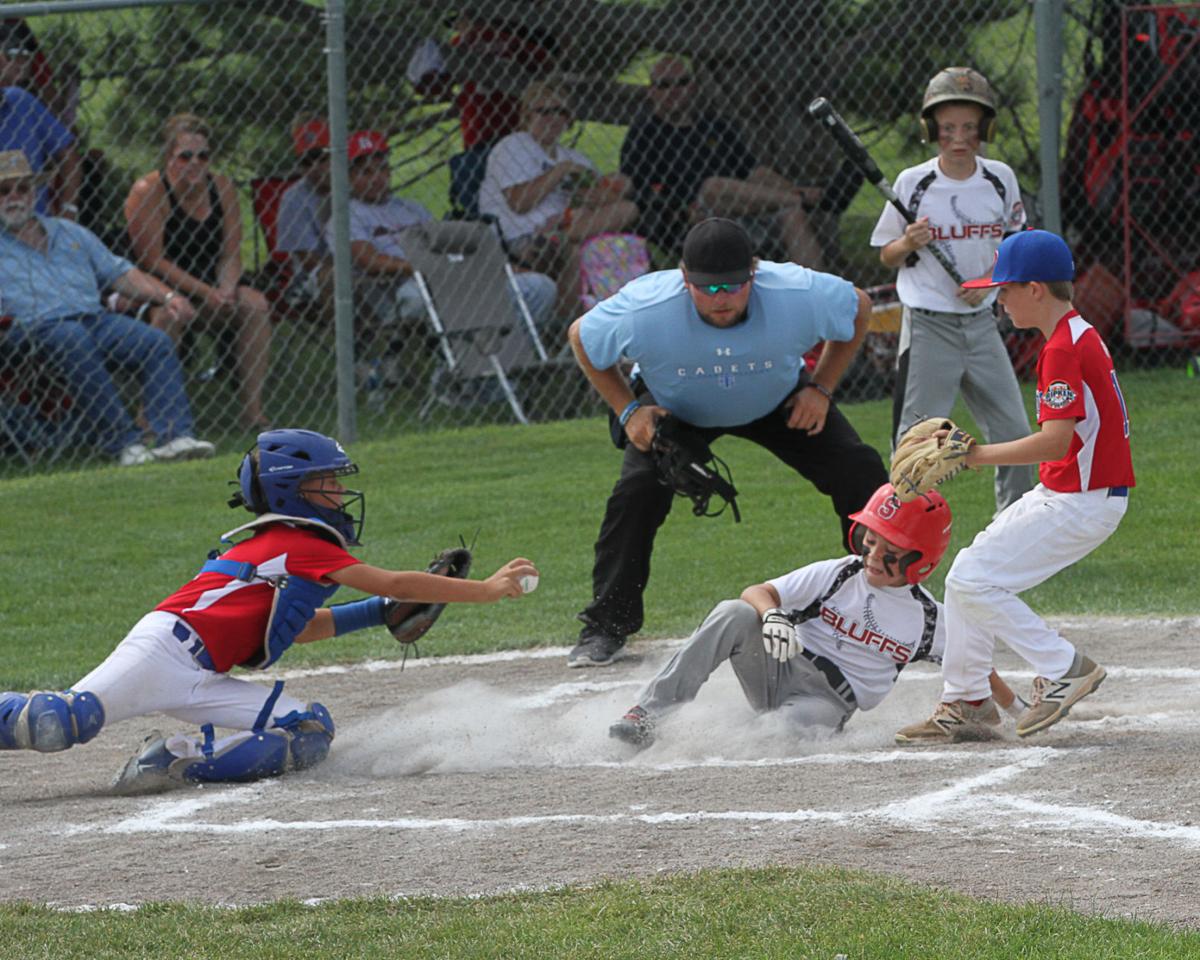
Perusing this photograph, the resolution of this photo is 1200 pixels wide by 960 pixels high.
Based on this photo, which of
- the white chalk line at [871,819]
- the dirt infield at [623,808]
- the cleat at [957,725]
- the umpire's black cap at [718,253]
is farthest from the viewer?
the umpire's black cap at [718,253]

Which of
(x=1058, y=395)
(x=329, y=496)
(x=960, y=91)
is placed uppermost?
(x=960, y=91)

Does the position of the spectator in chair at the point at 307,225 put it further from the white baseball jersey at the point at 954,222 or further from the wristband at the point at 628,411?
the wristband at the point at 628,411

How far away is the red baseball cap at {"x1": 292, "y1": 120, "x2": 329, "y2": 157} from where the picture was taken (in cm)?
1240

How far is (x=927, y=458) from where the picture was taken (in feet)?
18.7

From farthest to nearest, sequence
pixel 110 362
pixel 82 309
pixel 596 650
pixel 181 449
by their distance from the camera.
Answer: pixel 181 449 < pixel 110 362 < pixel 82 309 < pixel 596 650

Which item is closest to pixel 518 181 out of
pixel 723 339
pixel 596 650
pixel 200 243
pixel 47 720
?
pixel 200 243

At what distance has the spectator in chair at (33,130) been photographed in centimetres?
1154

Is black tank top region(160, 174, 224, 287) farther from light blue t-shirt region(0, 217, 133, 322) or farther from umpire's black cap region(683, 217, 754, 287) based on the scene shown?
umpire's black cap region(683, 217, 754, 287)

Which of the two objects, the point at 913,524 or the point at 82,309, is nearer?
the point at 913,524

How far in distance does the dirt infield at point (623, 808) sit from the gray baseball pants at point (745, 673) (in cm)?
12

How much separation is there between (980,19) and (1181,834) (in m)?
9.68

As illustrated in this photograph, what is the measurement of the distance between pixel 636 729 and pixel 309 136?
7.27 metres

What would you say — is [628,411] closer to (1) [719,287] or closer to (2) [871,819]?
(1) [719,287]

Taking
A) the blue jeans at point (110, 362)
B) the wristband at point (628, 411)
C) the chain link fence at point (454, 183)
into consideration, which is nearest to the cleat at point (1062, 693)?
the wristband at point (628, 411)
